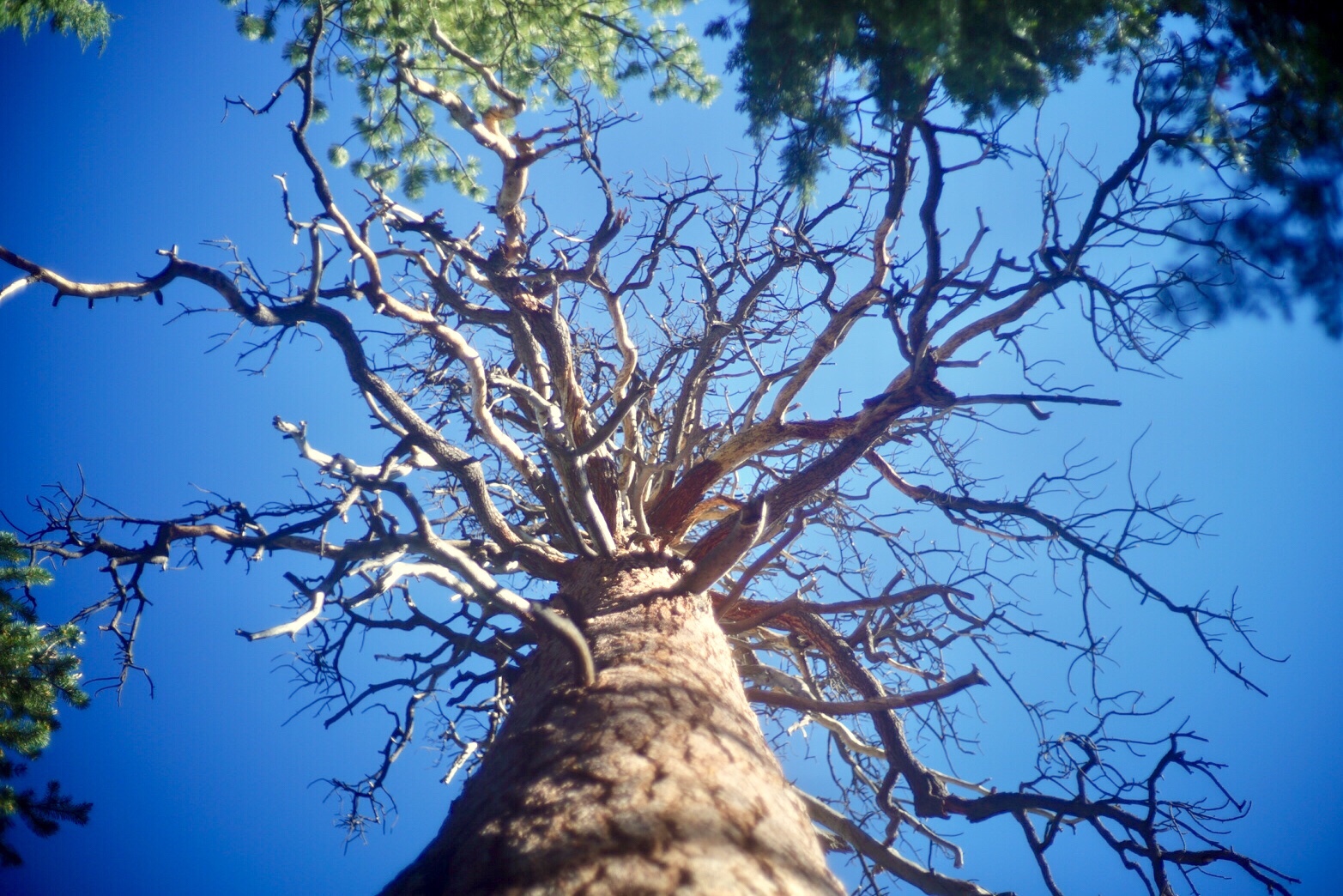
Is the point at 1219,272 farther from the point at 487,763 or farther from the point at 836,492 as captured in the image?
the point at 487,763

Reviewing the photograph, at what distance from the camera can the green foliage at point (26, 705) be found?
477cm

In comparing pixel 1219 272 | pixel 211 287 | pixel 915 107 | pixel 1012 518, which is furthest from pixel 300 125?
pixel 1012 518

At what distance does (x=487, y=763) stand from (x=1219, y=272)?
370 centimetres

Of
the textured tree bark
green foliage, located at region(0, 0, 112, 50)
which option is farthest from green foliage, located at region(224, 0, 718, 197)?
the textured tree bark

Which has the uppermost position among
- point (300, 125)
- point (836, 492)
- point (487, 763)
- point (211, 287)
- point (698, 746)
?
point (836, 492)

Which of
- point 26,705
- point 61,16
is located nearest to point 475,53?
point 61,16

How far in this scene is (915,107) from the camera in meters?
2.55

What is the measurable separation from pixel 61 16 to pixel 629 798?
7.35 m

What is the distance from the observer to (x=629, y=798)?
5.37ft

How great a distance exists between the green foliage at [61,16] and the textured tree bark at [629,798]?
6.55 metres

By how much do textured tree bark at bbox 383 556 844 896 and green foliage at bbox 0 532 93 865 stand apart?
4651 millimetres

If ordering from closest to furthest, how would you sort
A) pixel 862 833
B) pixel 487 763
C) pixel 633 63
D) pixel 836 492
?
pixel 487 763 < pixel 862 833 < pixel 836 492 < pixel 633 63

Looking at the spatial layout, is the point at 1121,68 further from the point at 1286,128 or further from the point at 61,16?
the point at 61,16

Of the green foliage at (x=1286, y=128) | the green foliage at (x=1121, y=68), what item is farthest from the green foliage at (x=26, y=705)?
the green foliage at (x=1286, y=128)
